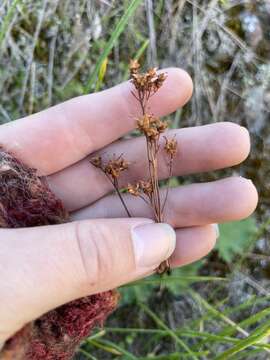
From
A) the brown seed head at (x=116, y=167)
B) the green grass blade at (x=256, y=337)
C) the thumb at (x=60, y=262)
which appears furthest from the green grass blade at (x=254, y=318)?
the brown seed head at (x=116, y=167)

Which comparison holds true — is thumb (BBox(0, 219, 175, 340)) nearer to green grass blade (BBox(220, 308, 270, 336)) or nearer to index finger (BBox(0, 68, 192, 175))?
green grass blade (BBox(220, 308, 270, 336))

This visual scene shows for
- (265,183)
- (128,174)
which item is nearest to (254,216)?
(265,183)

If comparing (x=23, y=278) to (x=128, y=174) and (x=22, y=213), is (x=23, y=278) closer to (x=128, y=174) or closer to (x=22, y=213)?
(x=22, y=213)

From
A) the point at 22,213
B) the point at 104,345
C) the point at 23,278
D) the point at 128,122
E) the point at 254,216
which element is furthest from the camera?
the point at 254,216

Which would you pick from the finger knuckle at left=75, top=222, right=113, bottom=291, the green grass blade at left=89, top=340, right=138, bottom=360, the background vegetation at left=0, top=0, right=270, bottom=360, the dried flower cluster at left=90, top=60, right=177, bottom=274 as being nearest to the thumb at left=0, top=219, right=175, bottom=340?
the finger knuckle at left=75, top=222, right=113, bottom=291

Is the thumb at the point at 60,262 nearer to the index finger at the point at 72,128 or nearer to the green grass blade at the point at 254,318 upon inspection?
the green grass blade at the point at 254,318

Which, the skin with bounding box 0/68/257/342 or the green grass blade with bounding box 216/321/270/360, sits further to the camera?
the skin with bounding box 0/68/257/342

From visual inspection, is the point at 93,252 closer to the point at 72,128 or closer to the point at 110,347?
the point at 72,128
